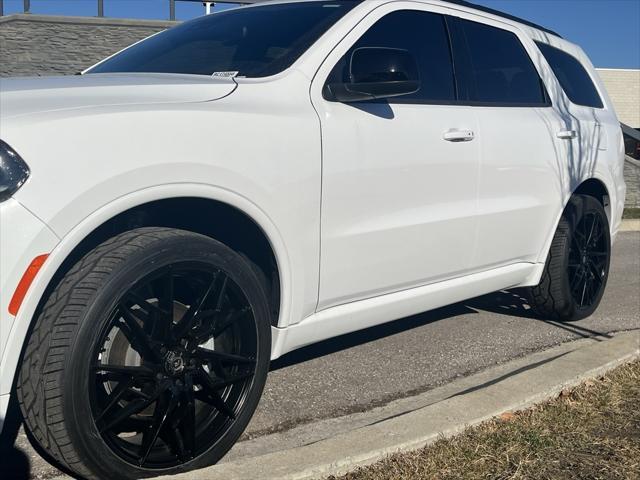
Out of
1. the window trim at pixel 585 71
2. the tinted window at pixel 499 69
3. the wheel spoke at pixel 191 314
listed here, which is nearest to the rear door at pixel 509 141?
the tinted window at pixel 499 69

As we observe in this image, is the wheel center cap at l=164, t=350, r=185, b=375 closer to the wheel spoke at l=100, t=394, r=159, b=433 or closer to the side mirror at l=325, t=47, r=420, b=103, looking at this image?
the wheel spoke at l=100, t=394, r=159, b=433

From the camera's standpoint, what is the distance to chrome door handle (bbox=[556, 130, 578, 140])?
4.65 metres

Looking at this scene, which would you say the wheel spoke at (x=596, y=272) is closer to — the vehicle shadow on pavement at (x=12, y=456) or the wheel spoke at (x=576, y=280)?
the wheel spoke at (x=576, y=280)

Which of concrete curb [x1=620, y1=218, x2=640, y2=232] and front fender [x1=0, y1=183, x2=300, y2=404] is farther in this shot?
concrete curb [x1=620, y1=218, x2=640, y2=232]

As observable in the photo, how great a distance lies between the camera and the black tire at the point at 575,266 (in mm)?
4828

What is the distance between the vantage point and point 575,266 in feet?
16.4

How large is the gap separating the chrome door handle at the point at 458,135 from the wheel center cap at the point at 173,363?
175 cm

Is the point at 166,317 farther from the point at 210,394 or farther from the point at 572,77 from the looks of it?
the point at 572,77

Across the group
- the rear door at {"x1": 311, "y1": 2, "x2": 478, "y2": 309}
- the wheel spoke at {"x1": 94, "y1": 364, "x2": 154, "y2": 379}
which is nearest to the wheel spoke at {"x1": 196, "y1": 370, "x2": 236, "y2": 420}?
the wheel spoke at {"x1": 94, "y1": 364, "x2": 154, "y2": 379}

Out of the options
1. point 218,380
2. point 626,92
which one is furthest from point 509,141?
point 626,92

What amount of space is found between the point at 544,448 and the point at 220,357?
1.27m

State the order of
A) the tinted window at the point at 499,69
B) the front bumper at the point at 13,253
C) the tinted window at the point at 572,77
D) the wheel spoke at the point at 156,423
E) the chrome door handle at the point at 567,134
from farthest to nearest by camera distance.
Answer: the tinted window at the point at 572,77 → the chrome door handle at the point at 567,134 → the tinted window at the point at 499,69 → the wheel spoke at the point at 156,423 → the front bumper at the point at 13,253

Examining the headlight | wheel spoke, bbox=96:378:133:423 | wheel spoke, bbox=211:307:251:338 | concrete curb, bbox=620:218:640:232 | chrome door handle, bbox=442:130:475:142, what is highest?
the headlight

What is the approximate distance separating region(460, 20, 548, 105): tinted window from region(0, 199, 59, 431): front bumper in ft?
8.38
